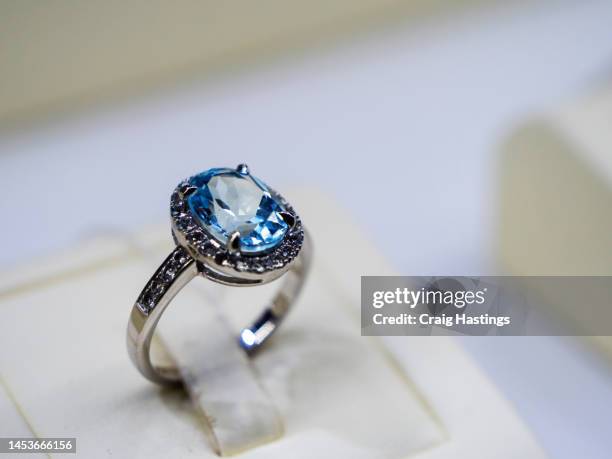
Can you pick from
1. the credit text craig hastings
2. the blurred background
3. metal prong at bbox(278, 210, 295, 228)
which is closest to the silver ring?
metal prong at bbox(278, 210, 295, 228)

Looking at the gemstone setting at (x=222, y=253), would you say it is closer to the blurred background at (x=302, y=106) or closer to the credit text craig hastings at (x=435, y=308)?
the credit text craig hastings at (x=435, y=308)

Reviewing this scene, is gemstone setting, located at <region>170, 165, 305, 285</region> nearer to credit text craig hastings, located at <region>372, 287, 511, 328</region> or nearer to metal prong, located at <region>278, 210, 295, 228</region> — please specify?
metal prong, located at <region>278, 210, 295, 228</region>

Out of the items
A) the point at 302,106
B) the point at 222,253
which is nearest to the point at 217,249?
the point at 222,253

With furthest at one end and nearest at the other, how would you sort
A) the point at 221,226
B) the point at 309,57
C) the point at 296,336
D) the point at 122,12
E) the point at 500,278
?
the point at 309,57, the point at 122,12, the point at 500,278, the point at 296,336, the point at 221,226

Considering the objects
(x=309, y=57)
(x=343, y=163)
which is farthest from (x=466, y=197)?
(x=309, y=57)

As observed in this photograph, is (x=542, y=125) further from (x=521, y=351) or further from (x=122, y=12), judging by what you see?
(x=122, y=12)

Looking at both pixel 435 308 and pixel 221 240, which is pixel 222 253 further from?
pixel 435 308

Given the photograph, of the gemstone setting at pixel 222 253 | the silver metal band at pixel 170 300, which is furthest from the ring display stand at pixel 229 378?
the gemstone setting at pixel 222 253
